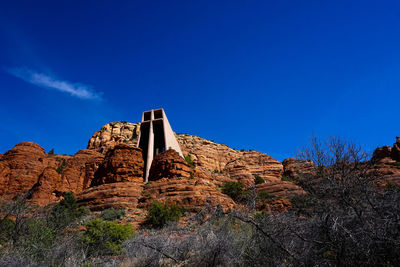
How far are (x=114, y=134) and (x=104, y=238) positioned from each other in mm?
52852

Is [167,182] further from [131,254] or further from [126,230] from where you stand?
[131,254]

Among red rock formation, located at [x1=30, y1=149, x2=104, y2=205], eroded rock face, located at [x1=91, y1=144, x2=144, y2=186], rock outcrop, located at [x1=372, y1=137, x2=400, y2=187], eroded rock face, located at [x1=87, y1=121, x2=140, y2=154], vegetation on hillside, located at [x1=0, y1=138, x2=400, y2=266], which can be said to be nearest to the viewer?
vegetation on hillside, located at [x1=0, y1=138, x2=400, y2=266]

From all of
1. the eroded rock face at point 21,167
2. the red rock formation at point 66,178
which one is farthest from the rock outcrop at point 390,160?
the eroded rock face at point 21,167

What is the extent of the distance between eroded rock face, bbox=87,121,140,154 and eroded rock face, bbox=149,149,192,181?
30.8 meters

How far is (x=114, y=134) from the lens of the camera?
60812mm

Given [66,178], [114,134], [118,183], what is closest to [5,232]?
[118,183]

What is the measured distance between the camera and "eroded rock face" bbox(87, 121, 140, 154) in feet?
190

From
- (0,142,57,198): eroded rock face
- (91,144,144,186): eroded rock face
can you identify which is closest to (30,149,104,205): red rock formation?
(0,142,57,198): eroded rock face

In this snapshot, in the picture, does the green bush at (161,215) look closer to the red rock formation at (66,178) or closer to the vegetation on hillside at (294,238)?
the vegetation on hillside at (294,238)

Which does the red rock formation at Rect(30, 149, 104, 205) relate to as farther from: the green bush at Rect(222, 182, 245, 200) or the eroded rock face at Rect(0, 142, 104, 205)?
the green bush at Rect(222, 182, 245, 200)

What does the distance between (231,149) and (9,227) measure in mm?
49401

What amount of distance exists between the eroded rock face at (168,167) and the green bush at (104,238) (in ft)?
41.3

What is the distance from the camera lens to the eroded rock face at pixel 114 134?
5803 centimetres

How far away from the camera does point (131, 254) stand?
712 centimetres
